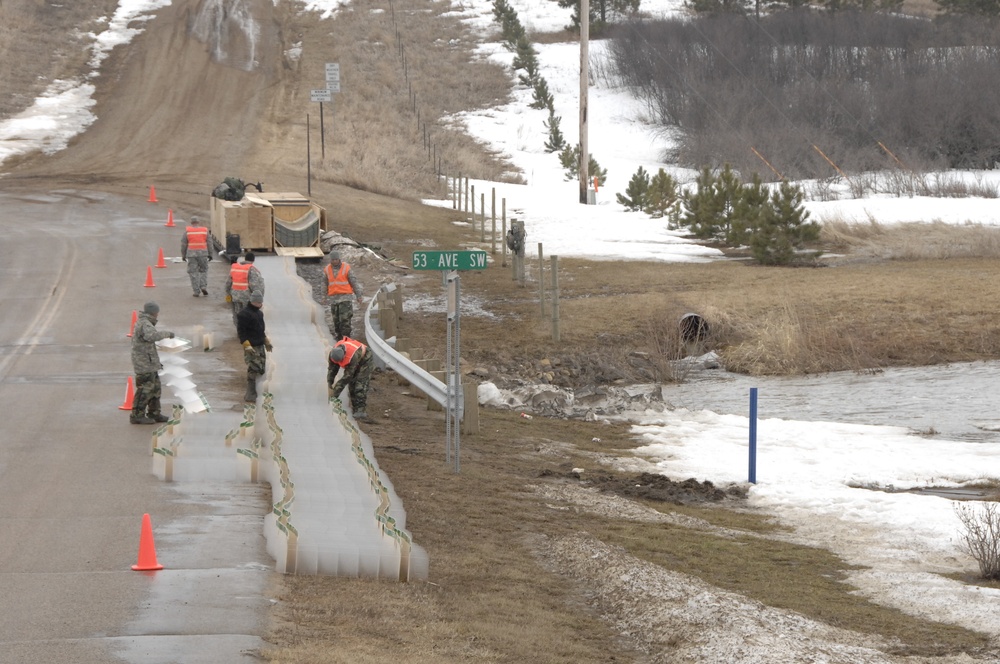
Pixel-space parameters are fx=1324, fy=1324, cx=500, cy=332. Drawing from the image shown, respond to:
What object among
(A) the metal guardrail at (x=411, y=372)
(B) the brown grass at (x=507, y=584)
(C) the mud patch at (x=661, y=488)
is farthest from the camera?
(A) the metal guardrail at (x=411, y=372)

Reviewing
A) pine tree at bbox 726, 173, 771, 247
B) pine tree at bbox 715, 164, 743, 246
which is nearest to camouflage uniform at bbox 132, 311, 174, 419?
pine tree at bbox 726, 173, 771, 247

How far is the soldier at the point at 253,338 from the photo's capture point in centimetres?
1850

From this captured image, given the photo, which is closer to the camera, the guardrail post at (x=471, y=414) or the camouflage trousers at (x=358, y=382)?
the camouflage trousers at (x=358, y=382)

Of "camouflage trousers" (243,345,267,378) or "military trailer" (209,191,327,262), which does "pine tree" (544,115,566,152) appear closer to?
"military trailer" (209,191,327,262)

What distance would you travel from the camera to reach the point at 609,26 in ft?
251

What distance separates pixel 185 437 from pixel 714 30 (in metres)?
60.2

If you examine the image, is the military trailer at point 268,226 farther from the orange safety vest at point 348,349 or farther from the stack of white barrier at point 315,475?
the orange safety vest at point 348,349

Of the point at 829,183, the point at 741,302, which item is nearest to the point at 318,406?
the point at 741,302

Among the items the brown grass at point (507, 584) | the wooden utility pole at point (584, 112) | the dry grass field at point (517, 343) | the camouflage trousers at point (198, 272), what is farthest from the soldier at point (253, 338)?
the wooden utility pole at point (584, 112)

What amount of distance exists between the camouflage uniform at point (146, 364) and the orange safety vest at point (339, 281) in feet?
12.3

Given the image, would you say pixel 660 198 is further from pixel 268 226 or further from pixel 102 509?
pixel 102 509

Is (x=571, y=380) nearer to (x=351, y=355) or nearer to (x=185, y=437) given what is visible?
(x=351, y=355)

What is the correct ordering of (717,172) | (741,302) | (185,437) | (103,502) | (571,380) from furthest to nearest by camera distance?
(717,172), (741,302), (571,380), (185,437), (103,502)

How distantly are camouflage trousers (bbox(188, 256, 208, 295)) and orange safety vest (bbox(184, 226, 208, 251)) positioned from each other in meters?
0.35
